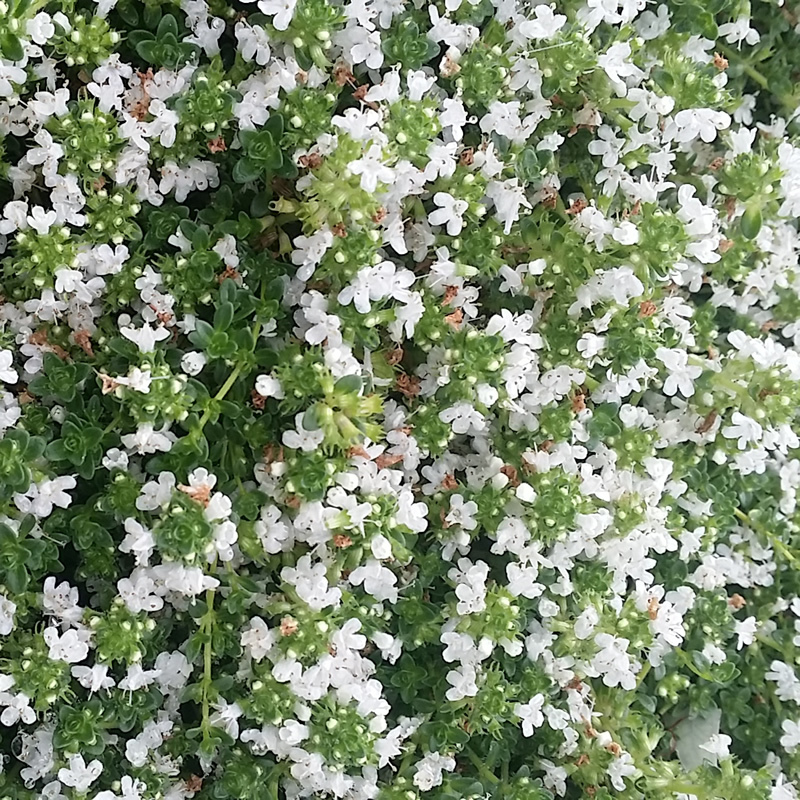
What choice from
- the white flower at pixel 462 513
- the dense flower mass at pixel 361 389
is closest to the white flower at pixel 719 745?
the dense flower mass at pixel 361 389

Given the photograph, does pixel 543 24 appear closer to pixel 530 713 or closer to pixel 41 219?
pixel 41 219

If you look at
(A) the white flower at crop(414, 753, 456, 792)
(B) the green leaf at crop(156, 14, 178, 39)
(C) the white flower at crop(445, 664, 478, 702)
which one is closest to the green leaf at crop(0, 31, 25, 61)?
(B) the green leaf at crop(156, 14, 178, 39)

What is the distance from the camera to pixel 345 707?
5.45 feet

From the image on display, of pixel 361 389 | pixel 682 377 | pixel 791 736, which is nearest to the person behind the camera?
pixel 361 389

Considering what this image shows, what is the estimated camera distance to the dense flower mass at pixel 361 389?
63.3 inches

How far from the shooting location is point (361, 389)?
1.59 metres

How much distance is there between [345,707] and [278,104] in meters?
1.10

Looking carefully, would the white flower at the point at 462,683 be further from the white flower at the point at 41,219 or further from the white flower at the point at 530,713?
the white flower at the point at 41,219

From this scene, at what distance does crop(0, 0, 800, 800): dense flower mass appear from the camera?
1608mm

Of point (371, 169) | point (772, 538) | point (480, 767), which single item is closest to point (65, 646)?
point (480, 767)

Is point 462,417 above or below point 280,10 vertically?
below

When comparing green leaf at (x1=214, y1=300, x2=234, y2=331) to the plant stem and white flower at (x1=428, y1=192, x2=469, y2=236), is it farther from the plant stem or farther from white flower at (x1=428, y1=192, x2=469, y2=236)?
the plant stem

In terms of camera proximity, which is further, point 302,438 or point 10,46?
point 302,438

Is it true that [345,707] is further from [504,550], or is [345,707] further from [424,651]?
[504,550]
